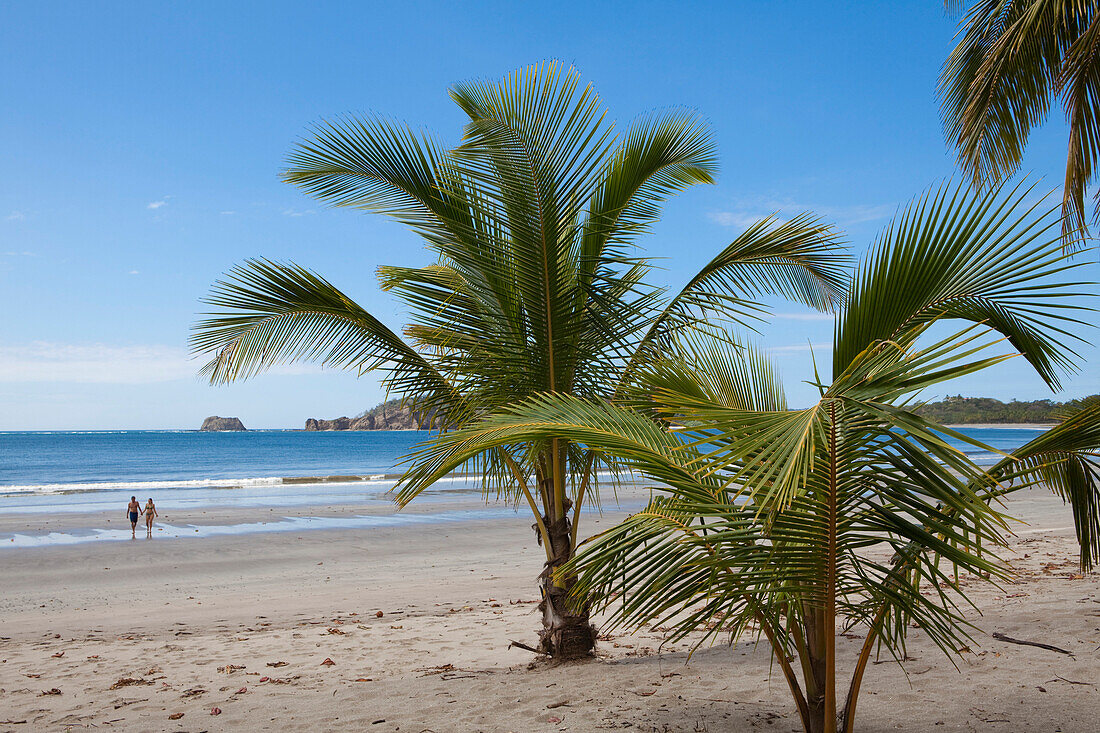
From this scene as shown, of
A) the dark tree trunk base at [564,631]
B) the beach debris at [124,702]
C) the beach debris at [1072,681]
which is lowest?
Answer: the beach debris at [124,702]

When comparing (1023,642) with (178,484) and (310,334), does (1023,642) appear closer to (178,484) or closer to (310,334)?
(310,334)

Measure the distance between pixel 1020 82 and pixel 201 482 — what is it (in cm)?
3898

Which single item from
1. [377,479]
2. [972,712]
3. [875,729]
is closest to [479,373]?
[875,729]

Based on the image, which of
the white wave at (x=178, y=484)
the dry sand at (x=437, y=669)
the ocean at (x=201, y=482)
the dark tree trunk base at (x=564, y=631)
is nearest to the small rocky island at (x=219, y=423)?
the ocean at (x=201, y=482)

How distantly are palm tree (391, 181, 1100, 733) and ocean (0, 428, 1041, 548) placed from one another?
2521 millimetres

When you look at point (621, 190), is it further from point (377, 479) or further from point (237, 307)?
point (377, 479)

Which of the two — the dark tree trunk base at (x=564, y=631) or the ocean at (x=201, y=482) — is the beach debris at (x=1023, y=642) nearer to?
the dark tree trunk base at (x=564, y=631)

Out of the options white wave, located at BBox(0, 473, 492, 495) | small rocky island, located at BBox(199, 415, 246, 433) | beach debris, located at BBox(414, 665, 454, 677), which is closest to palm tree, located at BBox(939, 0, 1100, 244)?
beach debris, located at BBox(414, 665, 454, 677)

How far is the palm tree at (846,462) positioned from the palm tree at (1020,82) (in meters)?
3.28

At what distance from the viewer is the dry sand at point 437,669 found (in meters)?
4.24

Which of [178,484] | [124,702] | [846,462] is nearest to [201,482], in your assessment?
[178,484]

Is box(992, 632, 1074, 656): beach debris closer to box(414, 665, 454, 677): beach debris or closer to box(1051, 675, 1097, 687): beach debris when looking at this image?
box(1051, 675, 1097, 687): beach debris

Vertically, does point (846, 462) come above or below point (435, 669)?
above

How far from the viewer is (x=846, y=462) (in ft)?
8.39
